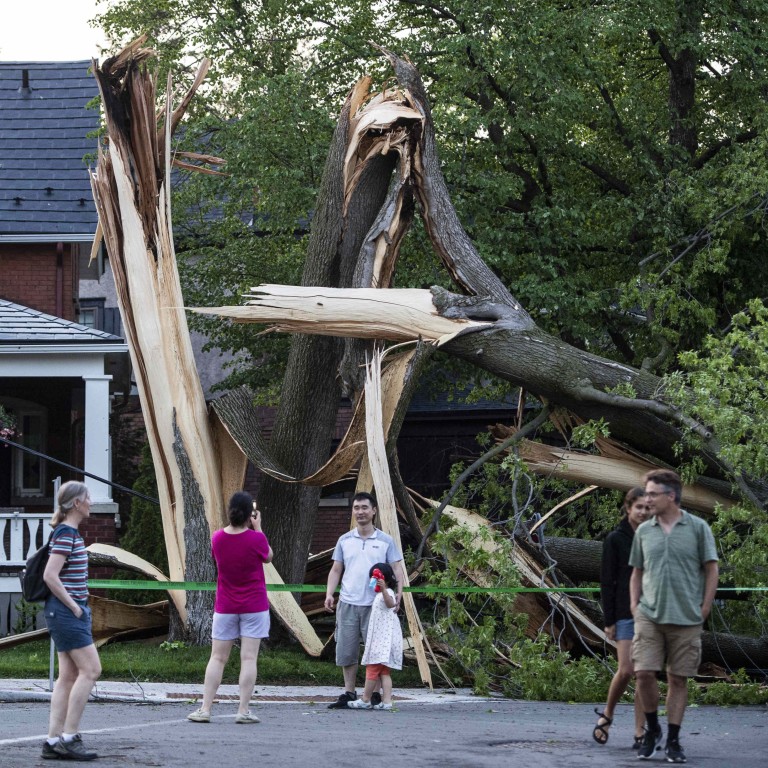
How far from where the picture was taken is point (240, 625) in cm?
792

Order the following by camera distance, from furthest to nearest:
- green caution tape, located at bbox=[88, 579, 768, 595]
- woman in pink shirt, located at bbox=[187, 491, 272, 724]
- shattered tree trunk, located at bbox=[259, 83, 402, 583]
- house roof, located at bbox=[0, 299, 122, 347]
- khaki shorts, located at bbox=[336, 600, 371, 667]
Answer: house roof, located at bbox=[0, 299, 122, 347]
shattered tree trunk, located at bbox=[259, 83, 402, 583]
green caution tape, located at bbox=[88, 579, 768, 595]
khaki shorts, located at bbox=[336, 600, 371, 667]
woman in pink shirt, located at bbox=[187, 491, 272, 724]

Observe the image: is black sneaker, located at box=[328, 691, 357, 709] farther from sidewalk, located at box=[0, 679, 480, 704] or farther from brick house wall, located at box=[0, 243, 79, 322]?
brick house wall, located at box=[0, 243, 79, 322]

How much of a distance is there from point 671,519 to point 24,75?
62.4ft

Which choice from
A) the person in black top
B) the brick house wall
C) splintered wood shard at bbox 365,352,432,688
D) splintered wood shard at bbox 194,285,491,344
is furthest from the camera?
the brick house wall

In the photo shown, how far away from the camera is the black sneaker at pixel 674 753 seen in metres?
6.41

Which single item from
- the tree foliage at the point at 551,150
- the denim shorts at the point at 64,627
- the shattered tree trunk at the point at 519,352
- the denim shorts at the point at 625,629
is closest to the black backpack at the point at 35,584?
the denim shorts at the point at 64,627

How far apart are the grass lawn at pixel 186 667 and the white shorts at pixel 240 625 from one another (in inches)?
133

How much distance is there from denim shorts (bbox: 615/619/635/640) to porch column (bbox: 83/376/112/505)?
36.0 ft

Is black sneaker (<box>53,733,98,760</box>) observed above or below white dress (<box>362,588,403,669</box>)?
above

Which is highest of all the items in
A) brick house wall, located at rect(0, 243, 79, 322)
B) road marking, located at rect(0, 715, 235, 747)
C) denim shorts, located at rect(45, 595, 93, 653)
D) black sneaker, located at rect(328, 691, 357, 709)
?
brick house wall, located at rect(0, 243, 79, 322)

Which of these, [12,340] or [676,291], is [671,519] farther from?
[12,340]

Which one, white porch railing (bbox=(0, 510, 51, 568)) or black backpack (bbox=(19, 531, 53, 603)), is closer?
black backpack (bbox=(19, 531, 53, 603))

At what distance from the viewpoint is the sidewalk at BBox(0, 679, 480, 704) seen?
31.8 feet

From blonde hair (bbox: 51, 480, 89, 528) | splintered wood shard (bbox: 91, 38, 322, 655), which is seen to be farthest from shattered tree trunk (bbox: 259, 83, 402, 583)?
blonde hair (bbox: 51, 480, 89, 528)
